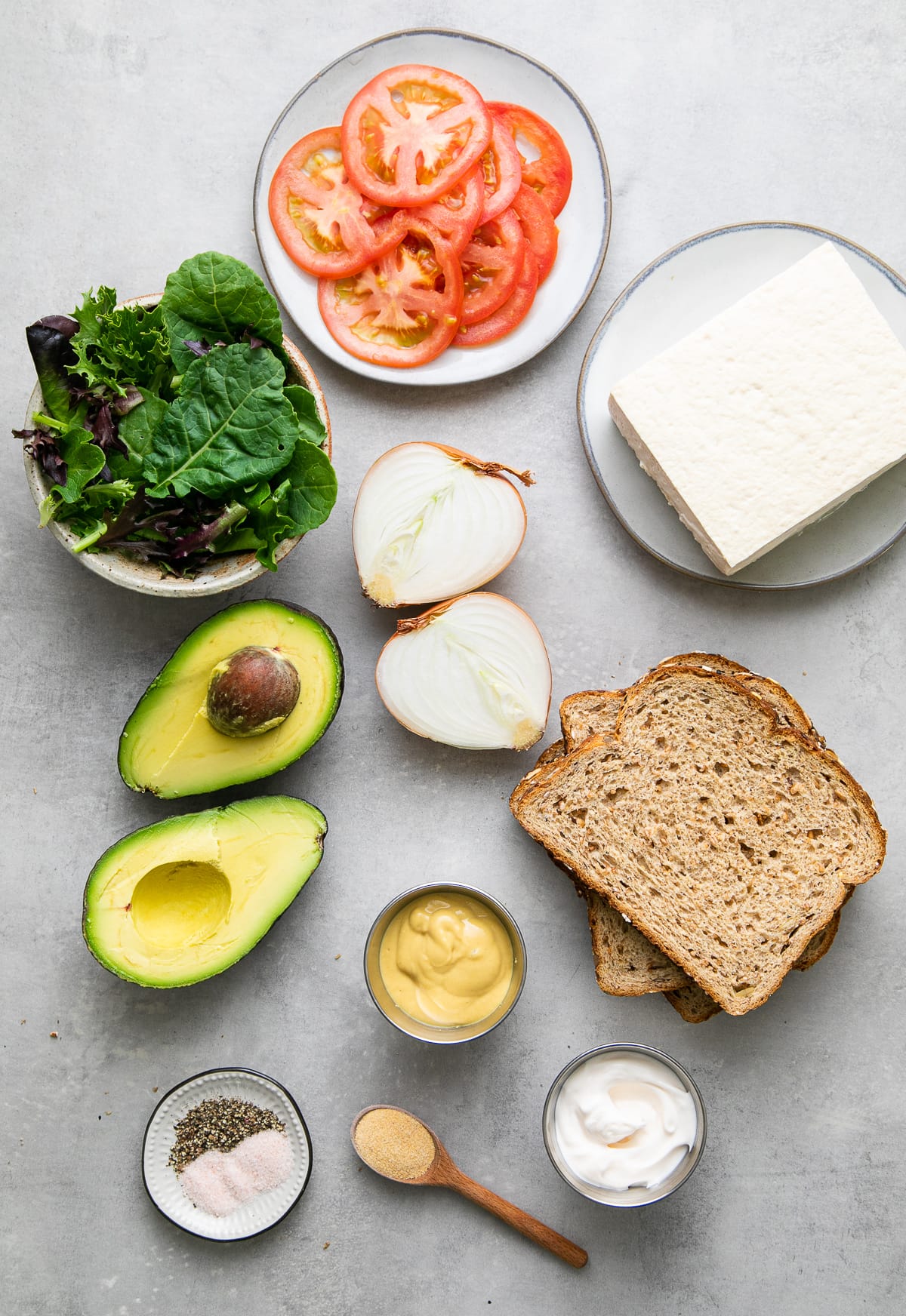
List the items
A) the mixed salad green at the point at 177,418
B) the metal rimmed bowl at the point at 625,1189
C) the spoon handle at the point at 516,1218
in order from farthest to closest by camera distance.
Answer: the spoon handle at the point at 516,1218, the metal rimmed bowl at the point at 625,1189, the mixed salad green at the point at 177,418

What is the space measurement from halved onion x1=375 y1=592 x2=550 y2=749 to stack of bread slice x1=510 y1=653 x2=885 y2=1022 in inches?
3.9

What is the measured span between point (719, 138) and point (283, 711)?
1474 millimetres

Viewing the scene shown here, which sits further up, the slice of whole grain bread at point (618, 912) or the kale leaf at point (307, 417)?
the kale leaf at point (307, 417)

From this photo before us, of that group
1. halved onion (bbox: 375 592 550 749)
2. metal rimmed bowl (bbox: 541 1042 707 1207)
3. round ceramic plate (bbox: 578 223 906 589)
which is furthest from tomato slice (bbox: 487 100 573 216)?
metal rimmed bowl (bbox: 541 1042 707 1207)

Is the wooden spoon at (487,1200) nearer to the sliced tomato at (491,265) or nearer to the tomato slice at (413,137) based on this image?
the sliced tomato at (491,265)

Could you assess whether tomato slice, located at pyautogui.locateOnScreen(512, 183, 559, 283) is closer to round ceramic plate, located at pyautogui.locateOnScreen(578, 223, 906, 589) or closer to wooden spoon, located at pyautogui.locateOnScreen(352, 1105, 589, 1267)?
round ceramic plate, located at pyautogui.locateOnScreen(578, 223, 906, 589)

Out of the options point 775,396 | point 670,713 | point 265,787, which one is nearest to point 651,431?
point 775,396

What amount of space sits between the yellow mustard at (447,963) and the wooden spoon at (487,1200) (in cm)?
26

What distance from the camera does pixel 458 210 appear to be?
68.1 inches

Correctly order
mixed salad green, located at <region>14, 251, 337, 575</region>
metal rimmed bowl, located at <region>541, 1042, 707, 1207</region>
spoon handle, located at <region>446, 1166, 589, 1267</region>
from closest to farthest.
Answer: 1. mixed salad green, located at <region>14, 251, 337, 575</region>
2. metal rimmed bowl, located at <region>541, 1042, 707, 1207</region>
3. spoon handle, located at <region>446, 1166, 589, 1267</region>

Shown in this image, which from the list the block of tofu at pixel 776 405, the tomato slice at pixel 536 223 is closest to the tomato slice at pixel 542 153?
the tomato slice at pixel 536 223

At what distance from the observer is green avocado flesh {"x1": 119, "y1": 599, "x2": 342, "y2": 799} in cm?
166

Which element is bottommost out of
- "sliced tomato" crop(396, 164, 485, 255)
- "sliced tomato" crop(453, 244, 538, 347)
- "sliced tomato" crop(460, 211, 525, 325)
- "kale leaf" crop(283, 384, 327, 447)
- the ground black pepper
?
the ground black pepper

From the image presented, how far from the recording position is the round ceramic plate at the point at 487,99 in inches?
70.3
